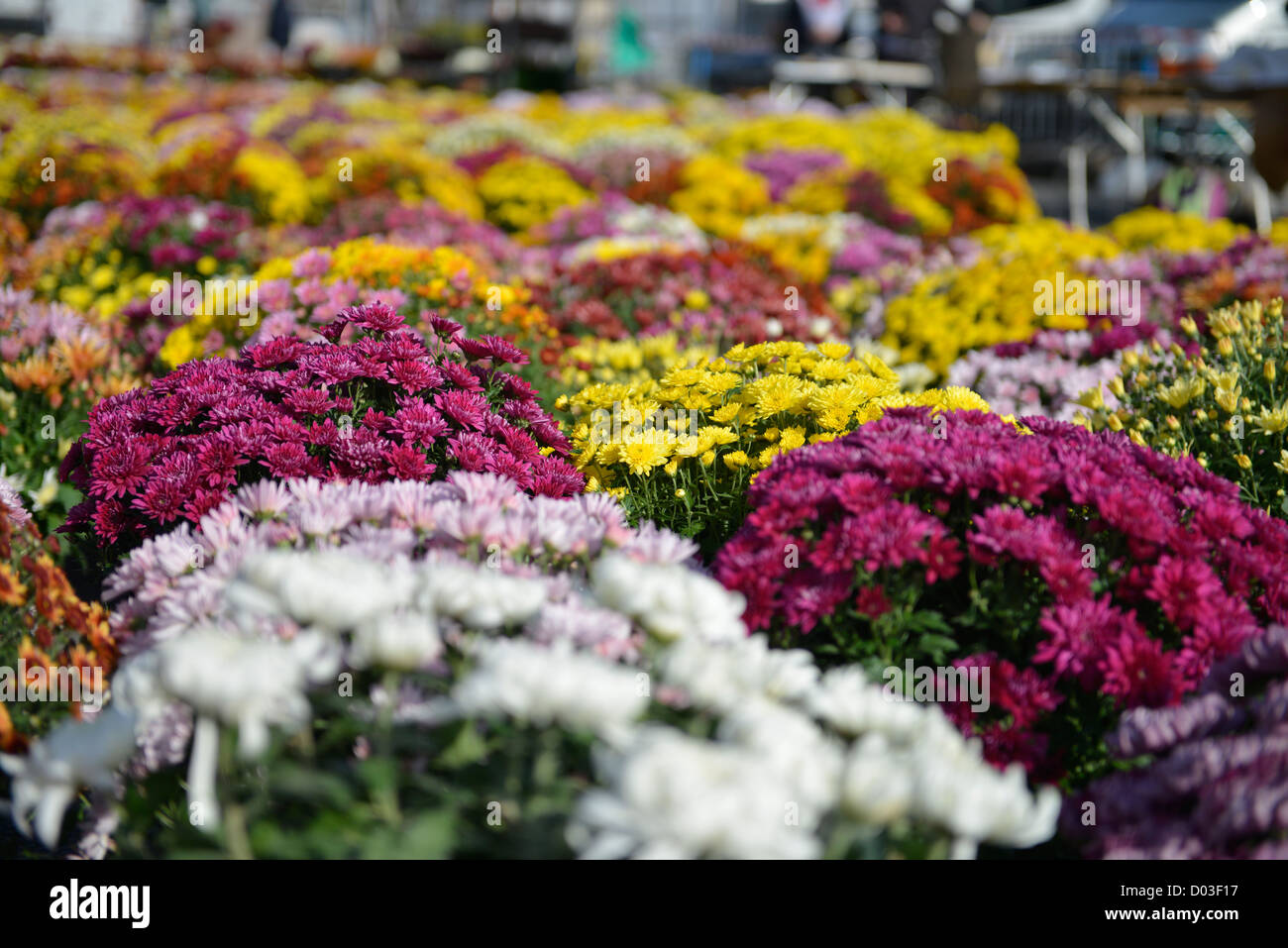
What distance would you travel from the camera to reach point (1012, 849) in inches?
86.3

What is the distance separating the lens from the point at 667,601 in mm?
1827

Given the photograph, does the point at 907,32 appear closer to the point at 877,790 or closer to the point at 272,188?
the point at 272,188

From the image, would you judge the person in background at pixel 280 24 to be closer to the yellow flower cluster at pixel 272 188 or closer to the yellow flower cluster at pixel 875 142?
the yellow flower cluster at pixel 875 142

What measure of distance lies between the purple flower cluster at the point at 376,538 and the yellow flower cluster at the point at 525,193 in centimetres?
648

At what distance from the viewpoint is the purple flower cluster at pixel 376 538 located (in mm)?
2113

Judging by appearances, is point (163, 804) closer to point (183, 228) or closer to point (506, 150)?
point (183, 228)

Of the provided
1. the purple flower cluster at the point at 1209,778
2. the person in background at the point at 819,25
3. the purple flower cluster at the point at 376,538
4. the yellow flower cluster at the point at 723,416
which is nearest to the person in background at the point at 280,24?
the person in background at the point at 819,25

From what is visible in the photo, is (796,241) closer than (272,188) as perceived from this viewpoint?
No

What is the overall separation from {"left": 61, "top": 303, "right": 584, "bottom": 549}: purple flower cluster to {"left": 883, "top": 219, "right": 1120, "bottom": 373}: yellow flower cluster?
8.74 ft

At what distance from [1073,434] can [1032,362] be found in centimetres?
174

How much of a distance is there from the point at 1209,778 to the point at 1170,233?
6.54 metres

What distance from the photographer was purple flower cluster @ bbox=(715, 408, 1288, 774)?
2.17m

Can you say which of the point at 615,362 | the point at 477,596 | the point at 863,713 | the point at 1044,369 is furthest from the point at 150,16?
the point at 863,713
